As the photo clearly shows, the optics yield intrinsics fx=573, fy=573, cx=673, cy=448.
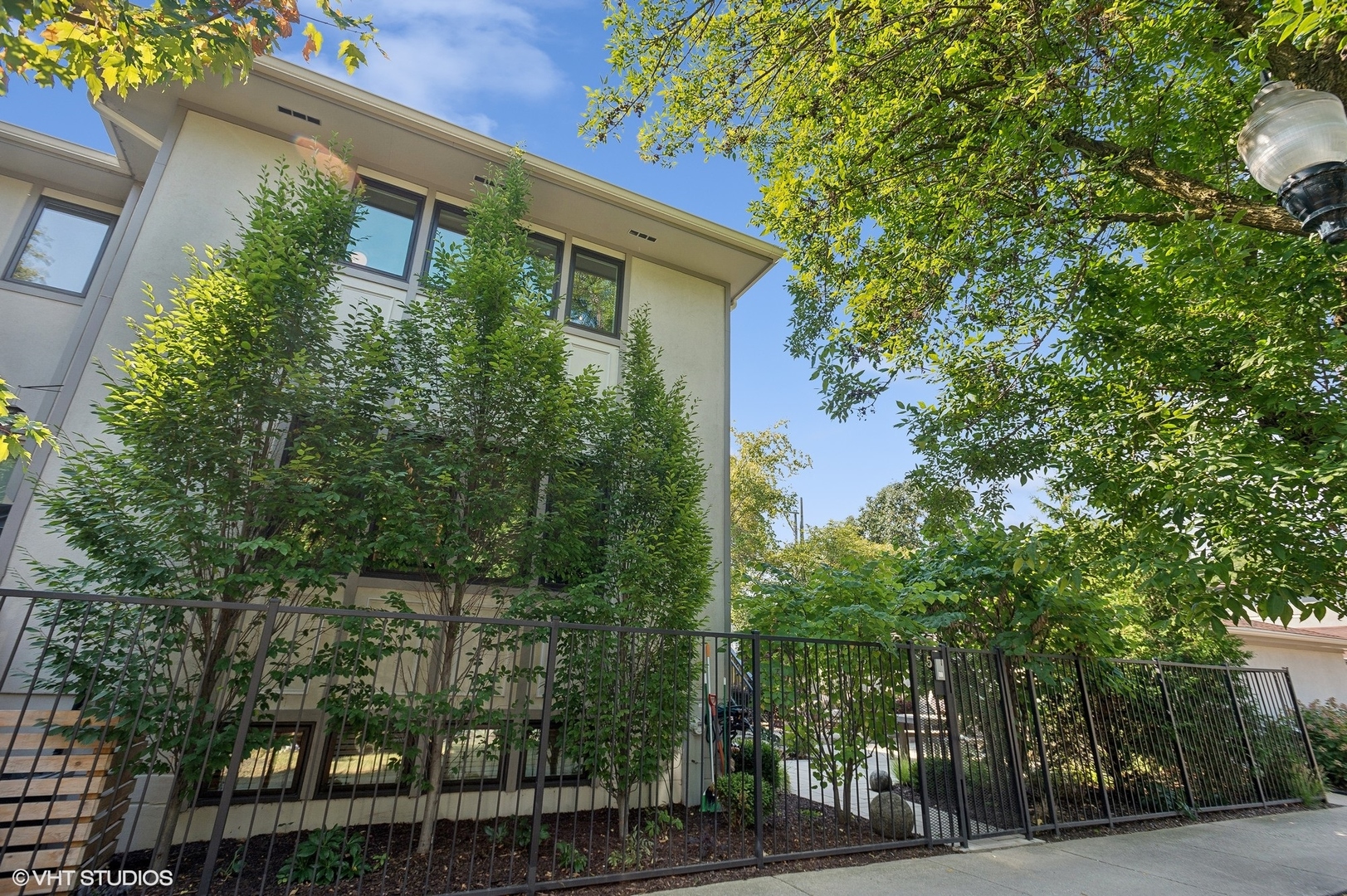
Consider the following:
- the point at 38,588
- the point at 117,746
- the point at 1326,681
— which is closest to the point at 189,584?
the point at 117,746

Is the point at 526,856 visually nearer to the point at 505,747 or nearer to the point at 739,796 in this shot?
the point at 505,747

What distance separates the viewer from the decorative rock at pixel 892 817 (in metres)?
5.92

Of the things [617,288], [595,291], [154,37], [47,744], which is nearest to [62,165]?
[154,37]

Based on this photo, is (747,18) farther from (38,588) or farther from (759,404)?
(759,404)

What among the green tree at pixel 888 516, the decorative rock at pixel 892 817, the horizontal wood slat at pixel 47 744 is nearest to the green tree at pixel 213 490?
the horizontal wood slat at pixel 47 744

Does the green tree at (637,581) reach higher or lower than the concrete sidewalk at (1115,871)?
higher

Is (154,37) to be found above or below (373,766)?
above

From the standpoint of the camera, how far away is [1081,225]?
656cm

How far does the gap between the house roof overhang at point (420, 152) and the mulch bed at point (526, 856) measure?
23.9 feet

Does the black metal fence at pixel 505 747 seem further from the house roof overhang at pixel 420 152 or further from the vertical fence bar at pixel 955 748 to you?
the house roof overhang at pixel 420 152

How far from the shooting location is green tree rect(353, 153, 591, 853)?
5551 millimetres

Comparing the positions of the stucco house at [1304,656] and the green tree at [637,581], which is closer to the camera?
the green tree at [637,581]

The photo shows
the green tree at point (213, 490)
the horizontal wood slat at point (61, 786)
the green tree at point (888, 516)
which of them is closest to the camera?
the horizontal wood slat at point (61, 786)

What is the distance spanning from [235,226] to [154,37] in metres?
4.71
